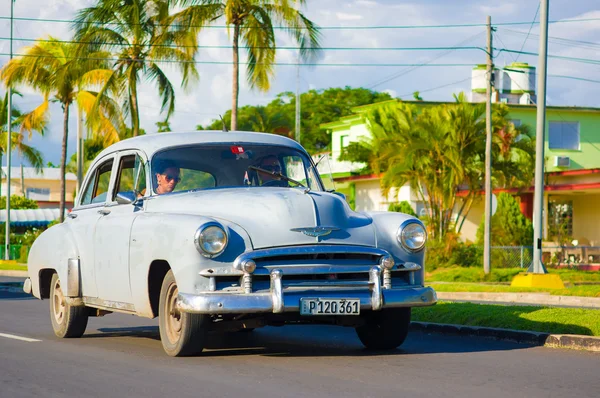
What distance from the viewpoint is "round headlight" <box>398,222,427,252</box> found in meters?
9.30

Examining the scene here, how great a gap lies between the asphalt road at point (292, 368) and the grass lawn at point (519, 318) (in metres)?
0.57

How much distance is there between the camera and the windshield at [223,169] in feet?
33.4

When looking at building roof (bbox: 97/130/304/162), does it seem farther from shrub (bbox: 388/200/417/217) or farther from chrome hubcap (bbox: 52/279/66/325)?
shrub (bbox: 388/200/417/217)

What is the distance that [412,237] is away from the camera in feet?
30.7

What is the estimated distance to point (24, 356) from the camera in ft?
31.6

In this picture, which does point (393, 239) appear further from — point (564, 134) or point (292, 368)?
point (564, 134)

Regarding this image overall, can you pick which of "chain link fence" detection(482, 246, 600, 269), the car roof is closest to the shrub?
"chain link fence" detection(482, 246, 600, 269)

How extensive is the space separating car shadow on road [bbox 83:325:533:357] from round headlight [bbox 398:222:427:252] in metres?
1.04

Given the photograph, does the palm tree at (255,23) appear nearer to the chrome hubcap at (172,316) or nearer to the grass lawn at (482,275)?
the grass lawn at (482,275)

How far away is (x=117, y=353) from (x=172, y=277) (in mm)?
1263

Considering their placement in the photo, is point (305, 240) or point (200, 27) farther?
point (200, 27)

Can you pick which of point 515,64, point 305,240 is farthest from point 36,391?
point 515,64

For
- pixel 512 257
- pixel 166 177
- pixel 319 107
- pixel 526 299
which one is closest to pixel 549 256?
pixel 512 257

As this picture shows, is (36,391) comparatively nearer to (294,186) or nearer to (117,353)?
(117,353)
